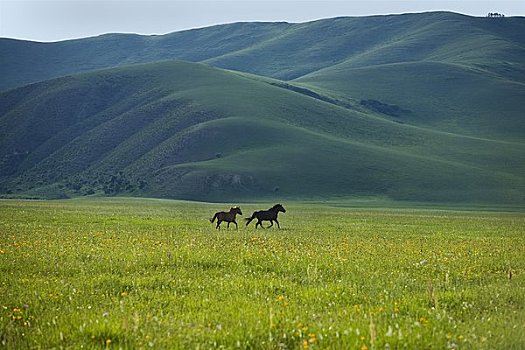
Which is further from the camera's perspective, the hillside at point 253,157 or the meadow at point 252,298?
the hillside at point 253,157

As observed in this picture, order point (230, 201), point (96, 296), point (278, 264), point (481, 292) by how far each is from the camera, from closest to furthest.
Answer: point (96, 296)
point (481, 292)
point (278, 264)
point (230, 201)

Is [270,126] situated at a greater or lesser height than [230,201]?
greater

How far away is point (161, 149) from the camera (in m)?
167

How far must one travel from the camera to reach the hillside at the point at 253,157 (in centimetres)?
13712

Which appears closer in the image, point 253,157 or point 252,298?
point 252,298

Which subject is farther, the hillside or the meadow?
the hillside

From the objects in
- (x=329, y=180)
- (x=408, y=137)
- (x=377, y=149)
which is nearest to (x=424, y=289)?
(x=329, y=180)

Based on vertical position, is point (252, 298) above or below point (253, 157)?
below

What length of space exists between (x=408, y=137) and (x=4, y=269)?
174 m

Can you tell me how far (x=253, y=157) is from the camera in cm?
15462

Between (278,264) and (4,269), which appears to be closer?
(4,269)

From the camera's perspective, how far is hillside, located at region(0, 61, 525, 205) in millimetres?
137125

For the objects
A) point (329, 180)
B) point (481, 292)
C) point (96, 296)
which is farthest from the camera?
point (329, 180)

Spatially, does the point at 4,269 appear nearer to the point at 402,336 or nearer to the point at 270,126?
the point at 402,336
